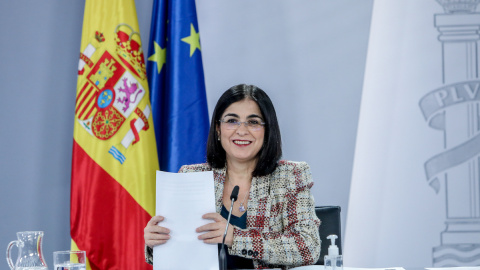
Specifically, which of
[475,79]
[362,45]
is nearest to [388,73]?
[362,45]

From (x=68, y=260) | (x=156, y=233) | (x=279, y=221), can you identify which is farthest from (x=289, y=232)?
(x=68, y=260)

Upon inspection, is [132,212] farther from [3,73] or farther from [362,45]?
[362,45]

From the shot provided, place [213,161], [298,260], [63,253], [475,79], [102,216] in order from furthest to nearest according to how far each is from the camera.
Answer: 1. [475,79]
2. [102,216]
3. [213,161]
4. [298,260]
5. [63,253]

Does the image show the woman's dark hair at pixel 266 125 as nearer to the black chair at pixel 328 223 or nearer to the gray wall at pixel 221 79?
the black chair at pixel 328 223

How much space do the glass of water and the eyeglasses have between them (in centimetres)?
90

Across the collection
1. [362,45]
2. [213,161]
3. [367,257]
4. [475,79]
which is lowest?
[367,257]

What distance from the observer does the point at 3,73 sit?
11.5 feet

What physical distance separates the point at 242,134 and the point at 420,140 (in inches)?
62.8

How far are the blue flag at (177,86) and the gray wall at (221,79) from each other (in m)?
0.25

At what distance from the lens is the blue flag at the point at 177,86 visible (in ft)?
10.7

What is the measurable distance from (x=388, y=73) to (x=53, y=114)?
2.09 metres

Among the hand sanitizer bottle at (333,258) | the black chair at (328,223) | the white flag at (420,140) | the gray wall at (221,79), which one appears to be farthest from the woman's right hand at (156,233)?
the white flag at (420,140)

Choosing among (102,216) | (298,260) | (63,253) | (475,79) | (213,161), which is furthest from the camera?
(475,79)

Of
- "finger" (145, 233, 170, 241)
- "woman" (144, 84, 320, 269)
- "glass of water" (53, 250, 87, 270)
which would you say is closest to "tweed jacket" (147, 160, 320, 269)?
"woman" (144, 84, 320, 269)
